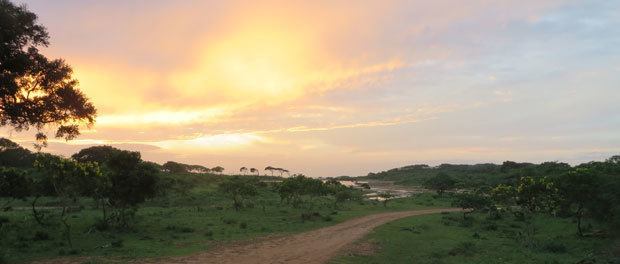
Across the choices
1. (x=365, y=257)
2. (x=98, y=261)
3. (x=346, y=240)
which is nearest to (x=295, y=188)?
(x=346, y=240)

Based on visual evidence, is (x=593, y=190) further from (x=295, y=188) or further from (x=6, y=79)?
(x=6, y=79)

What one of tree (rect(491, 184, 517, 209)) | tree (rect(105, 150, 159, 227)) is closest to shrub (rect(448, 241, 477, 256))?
tree (rect(491, 184, 517, 209))

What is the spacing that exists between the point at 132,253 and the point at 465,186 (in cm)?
→ 7752

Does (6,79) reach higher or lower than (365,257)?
higher

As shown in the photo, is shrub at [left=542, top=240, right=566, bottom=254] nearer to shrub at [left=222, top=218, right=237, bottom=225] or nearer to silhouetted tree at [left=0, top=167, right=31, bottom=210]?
shrub at [left=222, top=218, right=237, bottom=225]

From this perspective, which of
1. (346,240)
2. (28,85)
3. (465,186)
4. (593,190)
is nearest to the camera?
(28,85)

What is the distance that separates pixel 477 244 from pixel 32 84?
28.1 meters

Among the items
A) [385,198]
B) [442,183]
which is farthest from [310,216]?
[442,183]

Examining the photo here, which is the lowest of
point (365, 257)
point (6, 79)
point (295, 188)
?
point (365, 257)

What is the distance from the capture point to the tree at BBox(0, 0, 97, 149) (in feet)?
64.8

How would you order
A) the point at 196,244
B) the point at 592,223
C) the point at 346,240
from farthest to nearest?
the point at 592,223
the point at 346,240
the point at 196,244

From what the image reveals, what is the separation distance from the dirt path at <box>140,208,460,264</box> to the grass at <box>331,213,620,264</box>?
1340 millimetres

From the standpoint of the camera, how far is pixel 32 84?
21.7 m

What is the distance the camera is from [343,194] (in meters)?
53.4
